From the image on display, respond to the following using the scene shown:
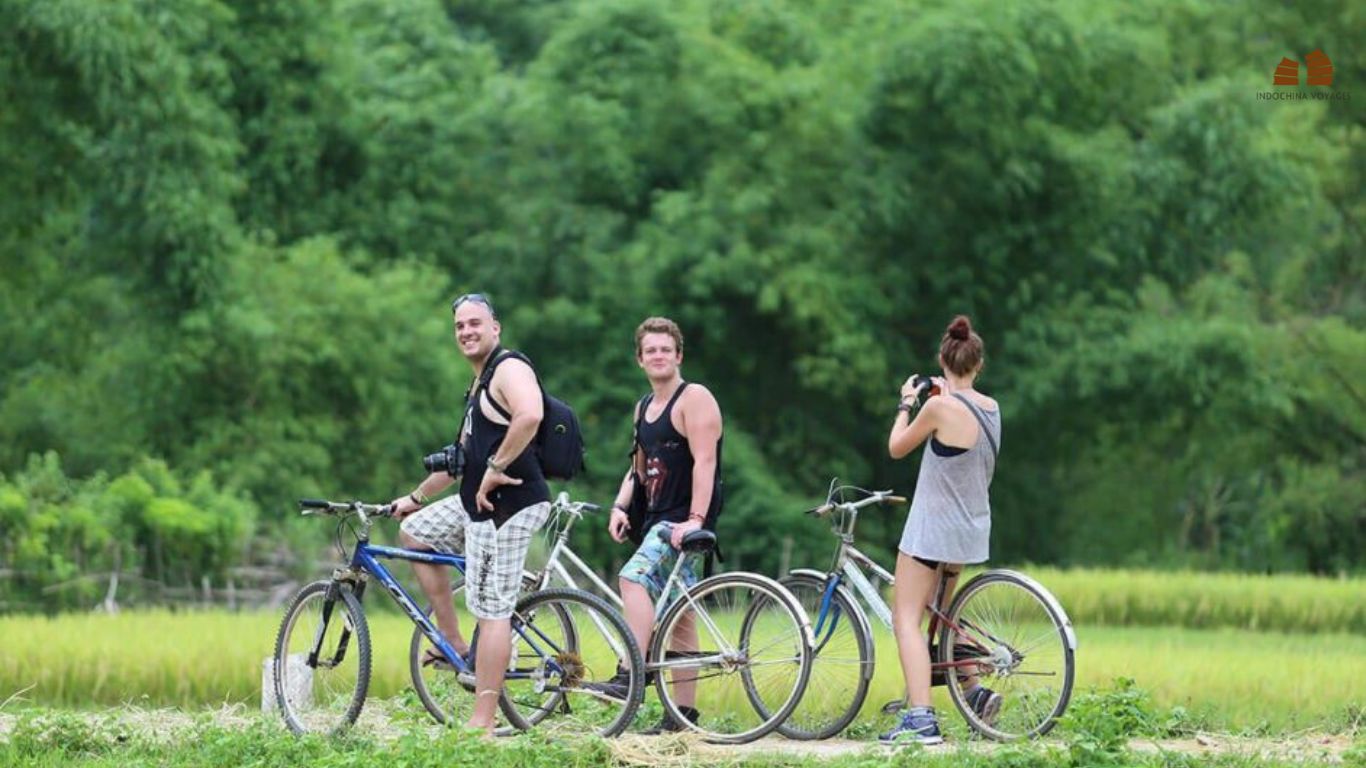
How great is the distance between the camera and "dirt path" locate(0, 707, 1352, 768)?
353 inches

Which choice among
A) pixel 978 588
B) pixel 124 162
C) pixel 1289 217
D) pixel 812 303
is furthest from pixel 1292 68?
pixel 978 588

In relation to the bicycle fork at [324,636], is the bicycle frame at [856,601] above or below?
above

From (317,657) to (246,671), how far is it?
4.03 metres

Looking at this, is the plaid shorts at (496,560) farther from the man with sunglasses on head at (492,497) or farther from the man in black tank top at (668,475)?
the man in black tank top at (668,475)

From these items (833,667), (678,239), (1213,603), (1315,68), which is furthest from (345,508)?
(1315,68)

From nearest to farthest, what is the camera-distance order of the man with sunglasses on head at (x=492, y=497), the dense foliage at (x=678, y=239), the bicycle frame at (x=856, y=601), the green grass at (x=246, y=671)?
the man with sunglasses on head at (x=492, y=497) < the bicycle frame at (x=856, y=601) < the green grass at (x=246, y=671) < the dense foliage at (x=678, y=239)

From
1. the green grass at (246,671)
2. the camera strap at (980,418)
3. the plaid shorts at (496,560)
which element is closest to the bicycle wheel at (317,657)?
the plaid shorts at (496,560)

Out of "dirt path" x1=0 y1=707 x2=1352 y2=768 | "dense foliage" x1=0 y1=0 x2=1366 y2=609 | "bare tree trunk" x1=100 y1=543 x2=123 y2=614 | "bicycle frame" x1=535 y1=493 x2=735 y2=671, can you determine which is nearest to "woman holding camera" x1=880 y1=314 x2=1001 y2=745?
"dirt path" x1=0 y1=707 x2=1352 y2=768

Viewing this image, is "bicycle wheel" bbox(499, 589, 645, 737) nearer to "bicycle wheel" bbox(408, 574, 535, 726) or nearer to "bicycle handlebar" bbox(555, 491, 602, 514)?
"bicycle wheel" bbox(408, 574, 535, 726)

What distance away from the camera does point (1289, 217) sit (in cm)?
3181

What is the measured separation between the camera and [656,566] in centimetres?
972

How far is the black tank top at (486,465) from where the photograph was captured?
30.2ft

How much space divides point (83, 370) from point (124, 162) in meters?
3.45

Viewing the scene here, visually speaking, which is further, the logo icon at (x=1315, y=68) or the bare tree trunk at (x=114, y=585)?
the logo icon at (x=1315, y=68)
